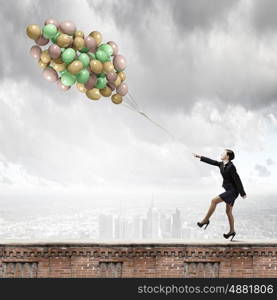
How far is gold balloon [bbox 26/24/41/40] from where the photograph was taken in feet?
33.8

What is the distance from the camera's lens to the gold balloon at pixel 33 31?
405 inches

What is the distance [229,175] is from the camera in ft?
37.1

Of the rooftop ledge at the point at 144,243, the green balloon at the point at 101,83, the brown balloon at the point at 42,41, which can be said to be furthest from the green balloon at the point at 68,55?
the rooftop ledge at the point at 144,243

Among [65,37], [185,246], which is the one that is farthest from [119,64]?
[185,246]

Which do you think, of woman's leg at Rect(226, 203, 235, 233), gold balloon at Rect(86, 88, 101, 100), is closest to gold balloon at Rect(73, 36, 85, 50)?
gold balloon at Rect(86, 88, 101, 100)

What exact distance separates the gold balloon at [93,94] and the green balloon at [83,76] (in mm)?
470

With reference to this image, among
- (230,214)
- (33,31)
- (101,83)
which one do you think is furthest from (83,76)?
(230,214)

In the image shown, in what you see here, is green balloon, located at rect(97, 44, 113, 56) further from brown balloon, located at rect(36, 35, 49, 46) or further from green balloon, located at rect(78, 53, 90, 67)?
brown balloon, located at rect(36, 35, 49, 46)

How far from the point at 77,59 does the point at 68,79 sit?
0.54m

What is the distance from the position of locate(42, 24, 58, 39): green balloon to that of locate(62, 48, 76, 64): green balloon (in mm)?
475

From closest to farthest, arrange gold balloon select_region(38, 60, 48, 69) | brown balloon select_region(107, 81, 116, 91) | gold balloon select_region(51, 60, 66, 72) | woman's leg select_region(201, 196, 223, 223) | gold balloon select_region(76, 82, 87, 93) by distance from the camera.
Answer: gold balloon select_region(51, 60, 66, 72)
gold balloon select_region(38, 60, 48, 69)
brown balloon select_region(107, 81, 116, 91)
gold balloon select_region(76, 82, 87, 93)
woman's leg select_region(201, 196, 223, 223)

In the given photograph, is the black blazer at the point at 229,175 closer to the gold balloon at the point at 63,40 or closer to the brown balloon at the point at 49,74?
the brown balloon at the point at 49,74
